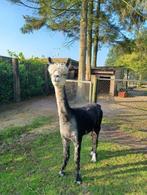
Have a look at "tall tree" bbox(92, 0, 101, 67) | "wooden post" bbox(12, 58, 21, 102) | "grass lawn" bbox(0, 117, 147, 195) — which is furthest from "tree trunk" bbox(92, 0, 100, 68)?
"grass lawn" bbox(0, 117, 147, 195)

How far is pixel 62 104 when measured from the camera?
4.56 m

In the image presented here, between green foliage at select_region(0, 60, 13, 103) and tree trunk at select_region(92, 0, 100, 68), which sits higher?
tree trunk at select_region(92, 0, 100, 68)

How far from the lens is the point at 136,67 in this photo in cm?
3142

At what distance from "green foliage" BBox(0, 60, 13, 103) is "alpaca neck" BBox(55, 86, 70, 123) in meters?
7.63

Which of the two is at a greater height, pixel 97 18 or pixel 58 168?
pixel 97 18

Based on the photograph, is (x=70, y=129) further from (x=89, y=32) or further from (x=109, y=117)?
(x=89, y=32)

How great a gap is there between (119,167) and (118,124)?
11.9 ft

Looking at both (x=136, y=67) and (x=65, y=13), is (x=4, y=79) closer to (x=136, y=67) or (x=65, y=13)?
(x=65, y=13)

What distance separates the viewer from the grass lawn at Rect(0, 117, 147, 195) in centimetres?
456

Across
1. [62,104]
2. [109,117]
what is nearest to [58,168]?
[62,104]

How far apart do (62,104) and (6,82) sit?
8120mm

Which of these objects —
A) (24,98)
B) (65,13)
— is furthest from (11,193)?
(65,13)

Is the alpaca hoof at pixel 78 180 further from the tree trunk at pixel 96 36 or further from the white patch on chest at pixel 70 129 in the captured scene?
the tree trunk at pixel 96 36

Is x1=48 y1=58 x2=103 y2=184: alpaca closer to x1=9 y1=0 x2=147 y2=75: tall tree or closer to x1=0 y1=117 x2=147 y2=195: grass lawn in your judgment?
x1=0 y1=117 x2=147 y2=195: grass lawn
